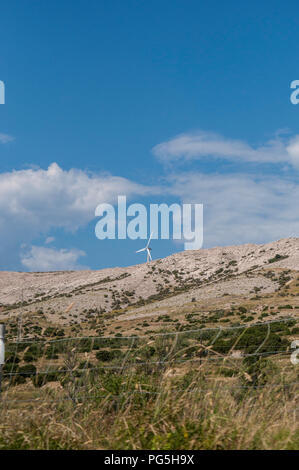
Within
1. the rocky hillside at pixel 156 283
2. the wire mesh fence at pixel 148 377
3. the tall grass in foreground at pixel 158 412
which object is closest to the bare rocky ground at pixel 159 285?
the rocky hillside at pixel 156 283

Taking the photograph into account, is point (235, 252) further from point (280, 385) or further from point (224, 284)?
point (280, 385)

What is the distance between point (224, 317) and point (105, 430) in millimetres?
57228

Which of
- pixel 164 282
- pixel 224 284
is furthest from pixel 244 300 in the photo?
pixel 164 282

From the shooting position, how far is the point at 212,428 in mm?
5168

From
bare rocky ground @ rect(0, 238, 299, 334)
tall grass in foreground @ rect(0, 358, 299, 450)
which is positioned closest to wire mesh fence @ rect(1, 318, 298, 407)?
tall grass in foreground @ rect(0, 358, 299, 450)

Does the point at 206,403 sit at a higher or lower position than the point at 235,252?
lower

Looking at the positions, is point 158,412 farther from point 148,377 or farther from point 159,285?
point 159,285

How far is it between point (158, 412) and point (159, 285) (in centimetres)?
12174

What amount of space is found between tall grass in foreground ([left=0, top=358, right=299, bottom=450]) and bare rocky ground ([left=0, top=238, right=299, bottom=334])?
215ft

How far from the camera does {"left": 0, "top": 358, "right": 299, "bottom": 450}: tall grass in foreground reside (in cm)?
507

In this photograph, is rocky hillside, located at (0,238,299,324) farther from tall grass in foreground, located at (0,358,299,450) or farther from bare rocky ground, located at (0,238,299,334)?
tall grass in foreground, located at (0,358,299,450)

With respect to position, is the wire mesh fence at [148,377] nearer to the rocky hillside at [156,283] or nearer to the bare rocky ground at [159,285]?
the bare rocky ground at [159,285]

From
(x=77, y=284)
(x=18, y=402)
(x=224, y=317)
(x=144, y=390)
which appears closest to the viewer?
(x=144, y=390)
